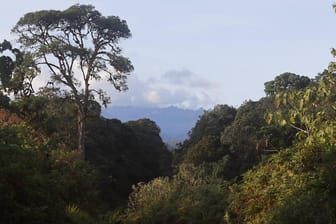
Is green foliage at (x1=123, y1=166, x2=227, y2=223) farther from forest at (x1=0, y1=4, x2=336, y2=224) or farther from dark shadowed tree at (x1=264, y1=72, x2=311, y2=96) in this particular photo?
dark shadowed tree at (x1=264, y1=72, x2=311, y2=96)

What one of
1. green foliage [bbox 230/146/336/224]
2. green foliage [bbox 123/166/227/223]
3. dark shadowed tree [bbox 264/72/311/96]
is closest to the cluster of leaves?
green foliage [bbox 230/146/336/224]

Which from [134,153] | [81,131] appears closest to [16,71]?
[81,131]

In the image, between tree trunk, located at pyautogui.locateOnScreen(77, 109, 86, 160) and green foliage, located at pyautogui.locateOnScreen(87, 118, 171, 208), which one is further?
green foliage, located at pyautogui.locateOnScreen(87, 118, 171, 208)

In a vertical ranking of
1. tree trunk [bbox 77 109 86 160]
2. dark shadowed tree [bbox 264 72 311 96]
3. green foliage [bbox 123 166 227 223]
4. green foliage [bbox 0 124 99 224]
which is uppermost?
dark shadowed tree [bbox 264 72 311 96]

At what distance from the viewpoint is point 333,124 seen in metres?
5.10

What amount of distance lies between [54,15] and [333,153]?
18.4 meters

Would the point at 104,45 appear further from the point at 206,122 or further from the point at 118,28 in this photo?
the point at 206,122

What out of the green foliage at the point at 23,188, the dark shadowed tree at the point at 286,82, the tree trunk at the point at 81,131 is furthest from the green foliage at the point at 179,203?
the dark shadowed tree at the point at 286,82

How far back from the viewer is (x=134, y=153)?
35125mm

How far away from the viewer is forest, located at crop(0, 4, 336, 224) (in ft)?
24.3

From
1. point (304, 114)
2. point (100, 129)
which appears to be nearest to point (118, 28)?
point (100, 129)

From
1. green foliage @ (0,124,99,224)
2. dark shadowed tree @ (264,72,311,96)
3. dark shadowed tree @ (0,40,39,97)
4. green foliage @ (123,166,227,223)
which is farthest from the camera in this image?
dark shadowed tree @ (264,72,311,96)

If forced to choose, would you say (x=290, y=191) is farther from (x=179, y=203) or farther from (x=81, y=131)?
(x=81, y=131)

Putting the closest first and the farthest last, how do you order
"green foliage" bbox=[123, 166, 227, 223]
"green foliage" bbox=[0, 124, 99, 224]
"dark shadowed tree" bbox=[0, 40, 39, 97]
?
"green foliage" bbox=[0, 124, 99, 224] < "green foliage" bbox=[123, 166, 227, 223] < "dark shadowed tree" bbox=[0, 40, 39, 97]
